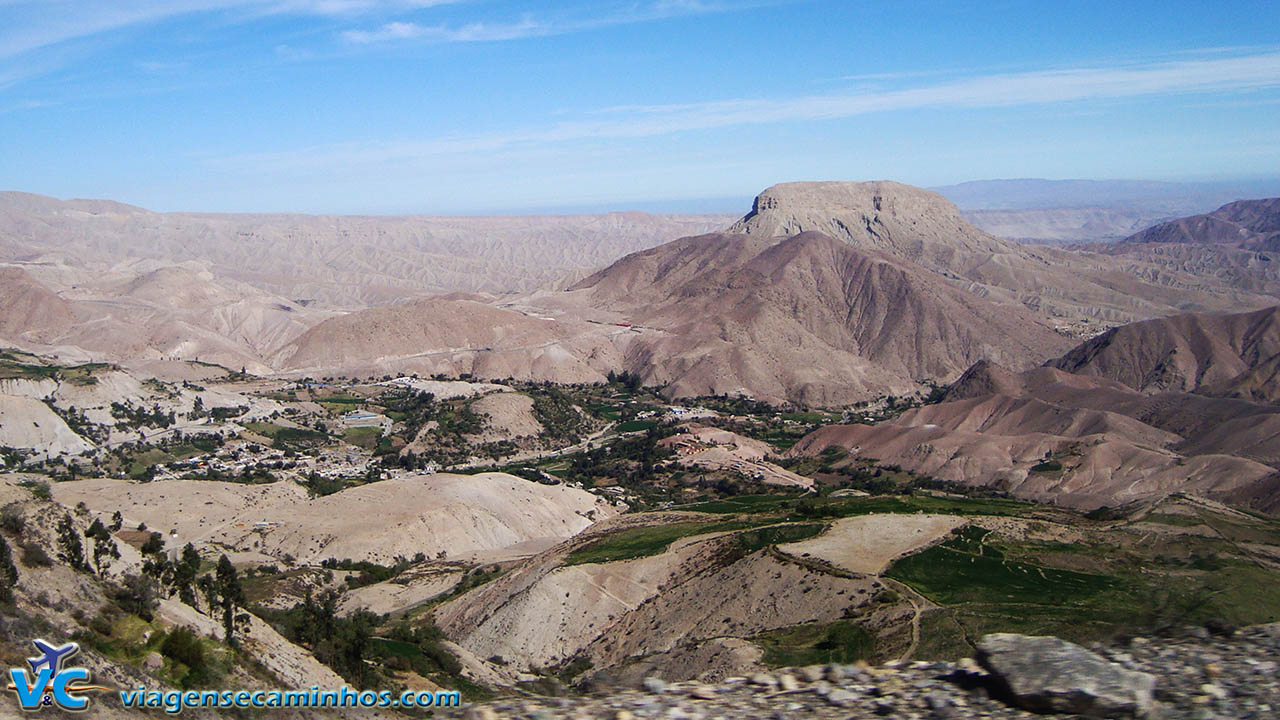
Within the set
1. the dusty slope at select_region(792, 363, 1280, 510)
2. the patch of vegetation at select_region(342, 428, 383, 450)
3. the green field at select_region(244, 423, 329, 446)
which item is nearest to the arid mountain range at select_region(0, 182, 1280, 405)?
the dusty slope at select_region(792, 363, 1280, 510)

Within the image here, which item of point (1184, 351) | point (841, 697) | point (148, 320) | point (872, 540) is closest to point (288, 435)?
point (872, 540)

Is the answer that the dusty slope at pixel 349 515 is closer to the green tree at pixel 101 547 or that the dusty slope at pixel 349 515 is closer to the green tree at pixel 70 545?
the green tree at pixel 101 547

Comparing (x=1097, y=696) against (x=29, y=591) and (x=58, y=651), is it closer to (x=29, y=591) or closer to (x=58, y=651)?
(x=58, y=651)


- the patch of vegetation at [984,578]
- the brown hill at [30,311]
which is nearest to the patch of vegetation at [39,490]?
the patch of vegetation at [984,578]

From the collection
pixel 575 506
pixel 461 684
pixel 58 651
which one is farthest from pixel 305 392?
pixel 58 651

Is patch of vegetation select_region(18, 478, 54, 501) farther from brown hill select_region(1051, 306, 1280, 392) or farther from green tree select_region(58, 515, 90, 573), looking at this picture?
brown hill select_region(1051, 306, 1280, 392)

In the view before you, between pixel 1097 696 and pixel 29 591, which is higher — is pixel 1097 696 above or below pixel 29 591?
above

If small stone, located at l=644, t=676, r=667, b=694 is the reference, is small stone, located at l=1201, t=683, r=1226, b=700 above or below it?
above
